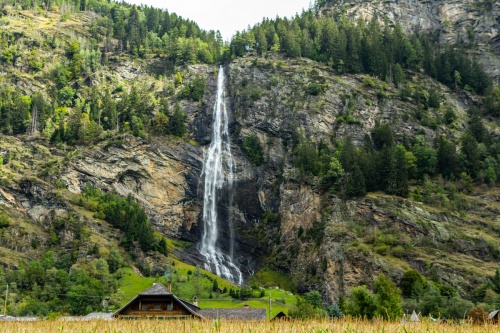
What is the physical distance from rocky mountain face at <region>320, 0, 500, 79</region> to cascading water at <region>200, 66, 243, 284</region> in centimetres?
6470

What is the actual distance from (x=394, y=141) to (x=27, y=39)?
338 ft

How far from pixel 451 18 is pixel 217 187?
→ 88.7 meters

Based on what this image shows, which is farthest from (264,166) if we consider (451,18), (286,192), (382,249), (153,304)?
(451,18)

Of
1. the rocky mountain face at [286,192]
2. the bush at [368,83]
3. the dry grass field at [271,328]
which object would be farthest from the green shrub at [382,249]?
the dry grass field at [271,328]

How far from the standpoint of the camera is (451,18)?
6117 inches

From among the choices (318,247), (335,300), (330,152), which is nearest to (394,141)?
(330,152)

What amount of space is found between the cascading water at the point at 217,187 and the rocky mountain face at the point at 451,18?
6470 centimetres

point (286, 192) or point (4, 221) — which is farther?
point (286, 192)

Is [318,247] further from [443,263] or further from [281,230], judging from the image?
[443,263]

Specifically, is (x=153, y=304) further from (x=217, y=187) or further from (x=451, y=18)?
(x=451, y=18)

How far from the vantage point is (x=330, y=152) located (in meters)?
113

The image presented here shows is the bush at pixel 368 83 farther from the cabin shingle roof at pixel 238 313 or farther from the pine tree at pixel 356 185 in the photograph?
the cabin shingle roof at pixel 238 313

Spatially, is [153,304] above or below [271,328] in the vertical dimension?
below

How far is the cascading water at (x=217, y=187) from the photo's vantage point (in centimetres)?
10588
